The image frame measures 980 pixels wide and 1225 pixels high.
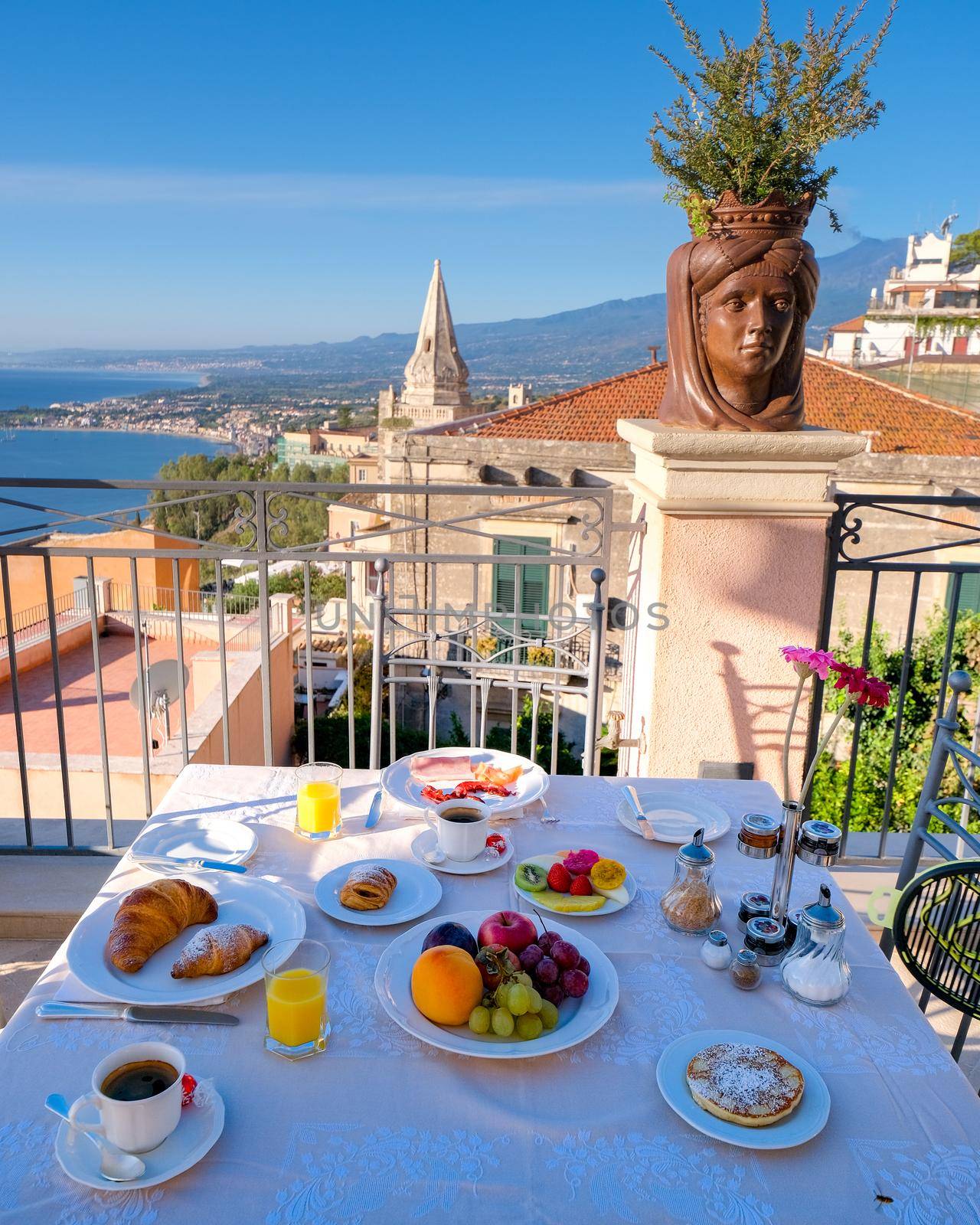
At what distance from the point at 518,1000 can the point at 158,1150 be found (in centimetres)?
39

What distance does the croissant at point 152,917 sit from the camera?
3.55 ft

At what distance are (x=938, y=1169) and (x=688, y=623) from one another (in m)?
1.58

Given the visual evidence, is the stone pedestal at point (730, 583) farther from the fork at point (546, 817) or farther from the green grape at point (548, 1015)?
the green grape at point (548, 1015)

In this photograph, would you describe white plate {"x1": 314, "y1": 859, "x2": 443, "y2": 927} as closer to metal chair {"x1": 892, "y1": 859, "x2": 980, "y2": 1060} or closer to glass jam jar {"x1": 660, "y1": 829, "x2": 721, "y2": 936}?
glass jam jar {"x1": 660, "y1": 829, "x2": 721, "y2": 936}

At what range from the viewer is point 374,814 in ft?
5.00

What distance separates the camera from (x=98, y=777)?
5598mm

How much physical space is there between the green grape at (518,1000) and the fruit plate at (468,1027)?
36 millimetres

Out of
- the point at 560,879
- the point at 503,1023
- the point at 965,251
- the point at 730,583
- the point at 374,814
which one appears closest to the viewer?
the point at 503,1023

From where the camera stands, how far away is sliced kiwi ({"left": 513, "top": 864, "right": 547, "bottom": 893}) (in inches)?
51.2

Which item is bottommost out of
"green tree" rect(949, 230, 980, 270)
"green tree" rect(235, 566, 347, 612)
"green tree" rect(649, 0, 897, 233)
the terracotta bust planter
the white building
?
"green tree" rect(235, 566, 347, 612)

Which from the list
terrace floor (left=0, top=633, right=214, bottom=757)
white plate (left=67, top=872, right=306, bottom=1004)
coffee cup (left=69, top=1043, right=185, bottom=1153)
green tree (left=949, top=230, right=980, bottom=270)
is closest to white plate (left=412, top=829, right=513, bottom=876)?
white plate (left=67, top=872, right=306, bottom=1004)

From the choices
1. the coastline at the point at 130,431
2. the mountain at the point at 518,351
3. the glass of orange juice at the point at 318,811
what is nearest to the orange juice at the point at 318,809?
the glass of orange juice at the point at 318,811

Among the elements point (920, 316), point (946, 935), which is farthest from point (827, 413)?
point (920, 316)

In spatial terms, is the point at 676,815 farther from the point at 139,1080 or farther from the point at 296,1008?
the point at 139,1080
